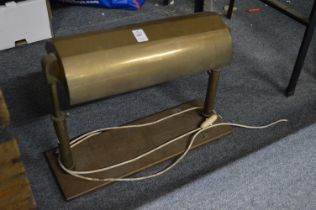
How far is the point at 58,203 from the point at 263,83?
3.48 ft

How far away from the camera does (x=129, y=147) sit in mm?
1335

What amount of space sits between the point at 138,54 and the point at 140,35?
7 cm

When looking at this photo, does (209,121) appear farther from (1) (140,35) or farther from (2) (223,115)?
(1) (140,35)

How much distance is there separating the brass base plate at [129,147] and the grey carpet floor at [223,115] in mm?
36

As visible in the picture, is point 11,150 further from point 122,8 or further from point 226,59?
point 122,8

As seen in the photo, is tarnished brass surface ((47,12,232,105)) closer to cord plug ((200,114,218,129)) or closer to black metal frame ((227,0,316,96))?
cord plug ((200,114,218,129))

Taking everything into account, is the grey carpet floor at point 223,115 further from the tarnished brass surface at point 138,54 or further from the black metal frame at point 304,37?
the tarnished brass surface at point 138,54

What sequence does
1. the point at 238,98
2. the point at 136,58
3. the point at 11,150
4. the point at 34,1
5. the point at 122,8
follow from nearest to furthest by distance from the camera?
the point at 11,150 < the point at 136,58 < the point at 238,98 < the point at 34,1 < the point at 122,8

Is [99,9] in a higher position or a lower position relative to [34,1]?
lower

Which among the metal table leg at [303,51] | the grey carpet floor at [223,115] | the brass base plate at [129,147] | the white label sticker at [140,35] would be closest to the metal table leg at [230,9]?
the grey carpet floor at [223,115]

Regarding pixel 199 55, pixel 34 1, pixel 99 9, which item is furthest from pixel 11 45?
pixel 199 55

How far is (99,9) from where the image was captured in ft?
7.23

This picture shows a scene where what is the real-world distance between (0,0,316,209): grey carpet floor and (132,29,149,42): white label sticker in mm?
471

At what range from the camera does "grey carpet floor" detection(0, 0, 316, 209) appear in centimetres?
119
